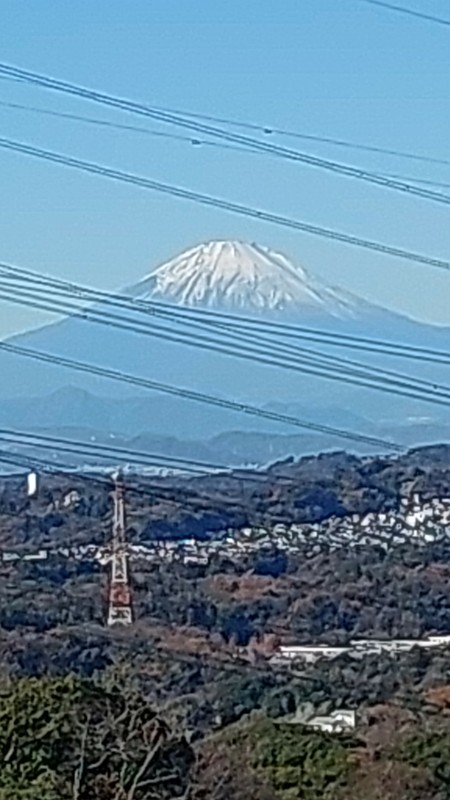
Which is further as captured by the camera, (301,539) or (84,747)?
(301,539)

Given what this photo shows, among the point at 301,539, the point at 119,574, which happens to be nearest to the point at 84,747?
the point at 119,574

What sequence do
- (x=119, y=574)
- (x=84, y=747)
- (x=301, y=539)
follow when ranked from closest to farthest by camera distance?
(x=84, y=747) → (x=119, y=574) → (x=301, y=539)

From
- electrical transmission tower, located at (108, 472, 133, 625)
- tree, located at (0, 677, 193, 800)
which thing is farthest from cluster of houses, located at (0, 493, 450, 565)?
tree, located at (0, 677, 193, 800)

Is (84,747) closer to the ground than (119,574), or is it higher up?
higher up

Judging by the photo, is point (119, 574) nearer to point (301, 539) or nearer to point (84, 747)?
point (301, 539)

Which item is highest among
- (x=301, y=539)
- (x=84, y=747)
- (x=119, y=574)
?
(x=84, y=747)

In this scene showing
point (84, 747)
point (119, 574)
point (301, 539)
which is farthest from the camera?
point (301, 539)

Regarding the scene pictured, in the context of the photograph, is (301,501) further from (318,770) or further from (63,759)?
(63,759)

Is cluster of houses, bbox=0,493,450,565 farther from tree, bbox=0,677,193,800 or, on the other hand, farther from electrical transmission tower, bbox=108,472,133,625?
tree, bbox=0,677,193,800
